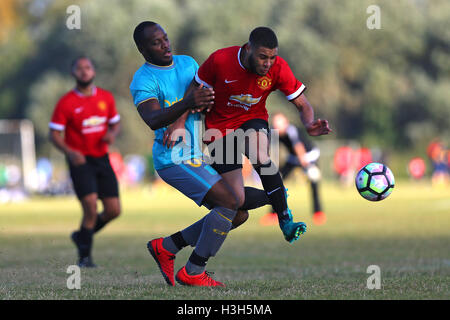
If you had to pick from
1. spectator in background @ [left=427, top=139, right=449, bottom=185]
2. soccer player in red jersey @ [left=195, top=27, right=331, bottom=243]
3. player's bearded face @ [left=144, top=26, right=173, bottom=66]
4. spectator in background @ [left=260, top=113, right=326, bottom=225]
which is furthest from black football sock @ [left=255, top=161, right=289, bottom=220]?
spectator in background @ [left=427, top=139, right=449, bottom=185]

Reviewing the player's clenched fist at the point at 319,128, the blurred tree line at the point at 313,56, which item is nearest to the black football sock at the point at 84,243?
the player's clenched fist at the point at 319,128

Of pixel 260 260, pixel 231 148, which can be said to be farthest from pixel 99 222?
pixel 231 148

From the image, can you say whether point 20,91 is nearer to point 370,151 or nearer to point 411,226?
point 370,151

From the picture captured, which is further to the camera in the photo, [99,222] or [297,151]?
[297,151]

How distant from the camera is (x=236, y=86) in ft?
20.4

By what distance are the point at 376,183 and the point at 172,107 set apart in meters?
2.55

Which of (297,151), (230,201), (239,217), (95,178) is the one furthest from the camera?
(297,151)

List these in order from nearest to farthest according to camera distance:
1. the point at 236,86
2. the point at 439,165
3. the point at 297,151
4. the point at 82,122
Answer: the point at 236,86 < the point at 82,122 < the point at 297,151 < the point at 439,165

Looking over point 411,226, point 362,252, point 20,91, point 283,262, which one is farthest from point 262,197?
point 20,91

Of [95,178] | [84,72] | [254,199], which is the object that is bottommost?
[254,199]

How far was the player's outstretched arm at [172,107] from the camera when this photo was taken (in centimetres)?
573

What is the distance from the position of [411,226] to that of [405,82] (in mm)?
37194

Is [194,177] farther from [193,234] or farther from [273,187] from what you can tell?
[273,187]

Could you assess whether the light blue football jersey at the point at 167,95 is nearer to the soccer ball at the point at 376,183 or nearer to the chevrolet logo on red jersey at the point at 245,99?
the chevrolet logo on red jersey at the point at 245,99
